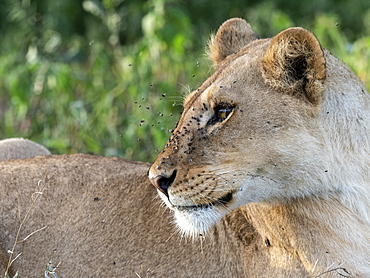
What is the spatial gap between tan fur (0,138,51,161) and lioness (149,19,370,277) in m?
1.84

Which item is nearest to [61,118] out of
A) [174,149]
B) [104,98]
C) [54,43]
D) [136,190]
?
[104,98]

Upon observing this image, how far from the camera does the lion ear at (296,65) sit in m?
3.27

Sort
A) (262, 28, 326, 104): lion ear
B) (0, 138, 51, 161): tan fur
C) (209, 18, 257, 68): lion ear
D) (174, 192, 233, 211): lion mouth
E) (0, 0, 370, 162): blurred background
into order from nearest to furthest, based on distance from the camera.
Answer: (262, 28, 326, 104): lion ear
(174, 192, 233, 211): lion mouth
(209, 18, 257, 68): lion ear
(0, 138, 51, 161): tan fur
(0, 0, 370, 162): blurred background

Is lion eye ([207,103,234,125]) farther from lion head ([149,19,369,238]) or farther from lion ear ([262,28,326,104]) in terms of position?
lion ear ([262,28,326,104])

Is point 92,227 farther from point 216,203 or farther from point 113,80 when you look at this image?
point 113,80

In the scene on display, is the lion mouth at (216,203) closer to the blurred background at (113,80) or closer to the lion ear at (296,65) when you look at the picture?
the lion ear at (296,65)

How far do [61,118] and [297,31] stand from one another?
14.5 ft

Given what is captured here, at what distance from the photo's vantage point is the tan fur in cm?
494

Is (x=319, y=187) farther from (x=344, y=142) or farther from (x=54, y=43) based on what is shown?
(x=54, y=43)

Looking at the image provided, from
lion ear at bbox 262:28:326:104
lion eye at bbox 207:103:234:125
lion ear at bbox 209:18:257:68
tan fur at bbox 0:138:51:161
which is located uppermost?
lion ear at bbox 262:28:326:104

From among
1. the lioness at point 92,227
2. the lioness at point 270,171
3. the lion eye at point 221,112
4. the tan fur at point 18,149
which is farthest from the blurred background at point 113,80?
the lion eye at point 221,112

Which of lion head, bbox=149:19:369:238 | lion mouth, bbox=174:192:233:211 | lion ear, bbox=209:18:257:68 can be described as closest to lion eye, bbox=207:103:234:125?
lion head, bbox=149:19:369:238

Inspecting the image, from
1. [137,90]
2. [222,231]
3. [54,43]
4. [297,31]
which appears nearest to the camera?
[297,31]

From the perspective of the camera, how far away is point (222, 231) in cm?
389
